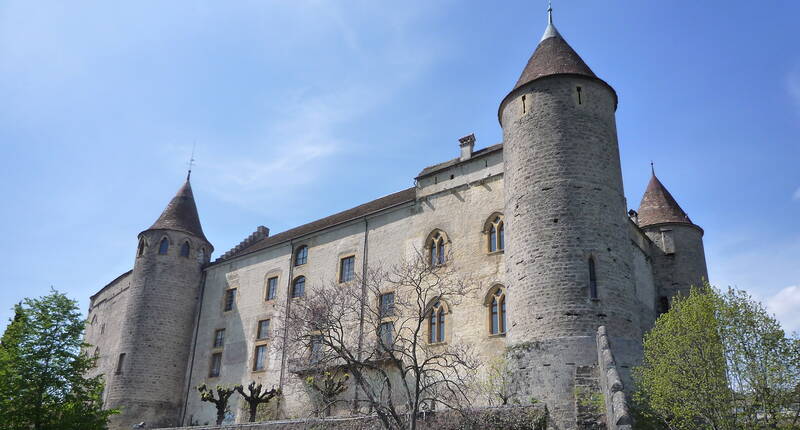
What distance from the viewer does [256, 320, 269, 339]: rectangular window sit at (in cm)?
3316

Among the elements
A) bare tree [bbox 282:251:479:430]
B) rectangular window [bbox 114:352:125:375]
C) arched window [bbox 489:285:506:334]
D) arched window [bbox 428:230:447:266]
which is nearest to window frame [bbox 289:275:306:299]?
bare tree [bbox 282:251:479:430]

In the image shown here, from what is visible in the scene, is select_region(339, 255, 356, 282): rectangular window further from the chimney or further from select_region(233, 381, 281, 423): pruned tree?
the chimney

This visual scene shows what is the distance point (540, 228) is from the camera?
68.9 ft

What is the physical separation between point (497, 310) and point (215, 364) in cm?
1768

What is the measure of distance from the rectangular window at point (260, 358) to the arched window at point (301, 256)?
440 cm

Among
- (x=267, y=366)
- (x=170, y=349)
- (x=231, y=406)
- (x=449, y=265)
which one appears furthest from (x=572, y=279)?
(x=170, y=349)

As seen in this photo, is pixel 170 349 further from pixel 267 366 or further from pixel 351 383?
pixel 351 383

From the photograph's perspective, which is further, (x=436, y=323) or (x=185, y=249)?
(x=185, y=249)

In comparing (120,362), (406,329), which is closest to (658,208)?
(406,329)

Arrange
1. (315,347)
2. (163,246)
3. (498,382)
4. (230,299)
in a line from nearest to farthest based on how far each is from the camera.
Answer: (498,382)
(315,347)
(230,299)
(163,246)

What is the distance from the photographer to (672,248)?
28.4m

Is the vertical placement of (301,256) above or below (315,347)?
above

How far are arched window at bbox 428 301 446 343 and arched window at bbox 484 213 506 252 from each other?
308 centimetres

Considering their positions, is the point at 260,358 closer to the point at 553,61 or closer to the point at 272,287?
the point at 272,287
